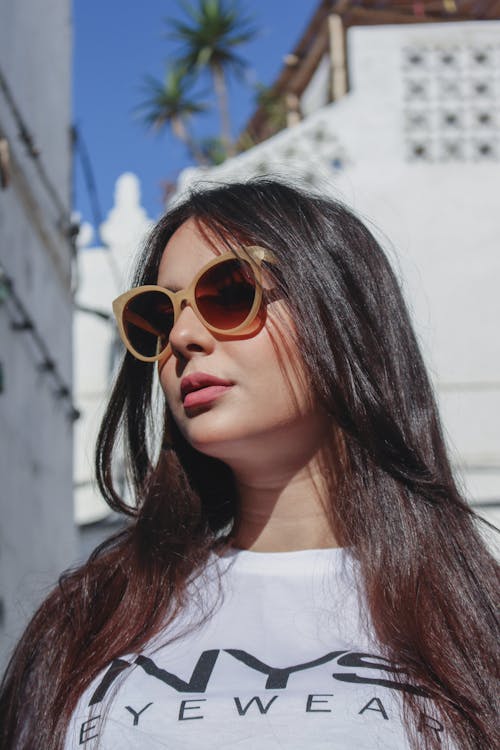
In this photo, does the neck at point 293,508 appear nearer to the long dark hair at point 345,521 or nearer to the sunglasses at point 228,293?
the long dark hair at point 345,521

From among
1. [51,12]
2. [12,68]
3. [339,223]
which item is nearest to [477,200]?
[51,12]

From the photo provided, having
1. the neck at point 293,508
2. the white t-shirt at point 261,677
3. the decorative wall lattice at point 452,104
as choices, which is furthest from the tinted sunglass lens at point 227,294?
the decorative wall lattice at point 452,104

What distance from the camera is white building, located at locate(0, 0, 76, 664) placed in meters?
4.26

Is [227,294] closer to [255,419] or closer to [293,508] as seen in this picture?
[255,419]

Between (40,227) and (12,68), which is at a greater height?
(12,68)

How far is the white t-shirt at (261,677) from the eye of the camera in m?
1.21

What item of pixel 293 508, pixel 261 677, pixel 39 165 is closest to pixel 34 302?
pixel 39 165

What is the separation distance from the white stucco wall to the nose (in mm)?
5094

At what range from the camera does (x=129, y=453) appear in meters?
1.78

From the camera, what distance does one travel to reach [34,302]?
16.7 ft

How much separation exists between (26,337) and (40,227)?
76 cm

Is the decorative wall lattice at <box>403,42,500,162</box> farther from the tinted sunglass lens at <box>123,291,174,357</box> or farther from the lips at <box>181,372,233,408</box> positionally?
the lips at <box>181,372,233,408</box>

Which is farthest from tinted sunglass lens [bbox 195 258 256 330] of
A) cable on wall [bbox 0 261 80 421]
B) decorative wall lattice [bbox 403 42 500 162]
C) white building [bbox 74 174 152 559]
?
white building [bbox 74 174 152 559]

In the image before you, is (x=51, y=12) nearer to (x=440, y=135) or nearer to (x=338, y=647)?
(x=440, y=135)
